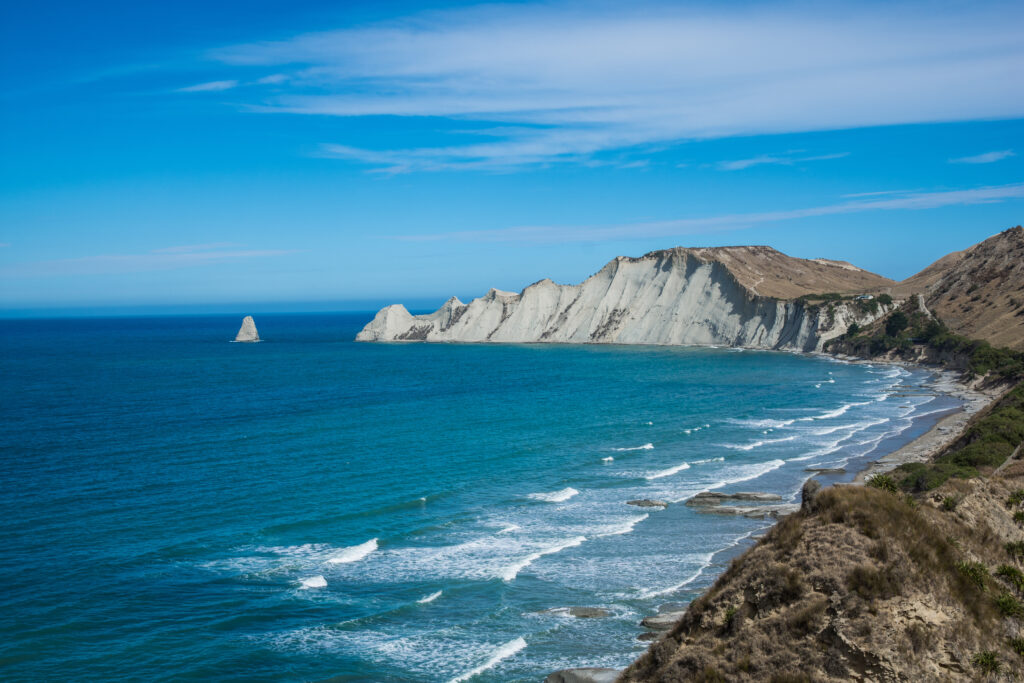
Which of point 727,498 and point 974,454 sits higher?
point 974,454

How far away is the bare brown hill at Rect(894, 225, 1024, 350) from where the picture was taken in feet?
270

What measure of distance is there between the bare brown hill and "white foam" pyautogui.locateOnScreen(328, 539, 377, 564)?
67306mm

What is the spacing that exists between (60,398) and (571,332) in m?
85.4

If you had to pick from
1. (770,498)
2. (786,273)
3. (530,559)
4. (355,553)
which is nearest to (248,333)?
(786,273)

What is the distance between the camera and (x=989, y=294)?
9400 cm

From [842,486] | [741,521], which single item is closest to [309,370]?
[741,521]

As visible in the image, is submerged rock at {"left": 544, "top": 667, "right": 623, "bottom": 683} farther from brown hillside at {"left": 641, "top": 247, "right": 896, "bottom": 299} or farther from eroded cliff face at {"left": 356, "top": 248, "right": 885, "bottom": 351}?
brown hillside at {"left": 641, "top": 247, "right": 896, "bottom": 299}

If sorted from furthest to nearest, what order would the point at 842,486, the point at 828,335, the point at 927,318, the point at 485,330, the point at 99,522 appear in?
the point at 485,330
the point at 828,335
the point at 927,318
the point at 99,522
the point at 842,486

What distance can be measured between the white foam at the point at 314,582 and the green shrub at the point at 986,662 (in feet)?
65.8

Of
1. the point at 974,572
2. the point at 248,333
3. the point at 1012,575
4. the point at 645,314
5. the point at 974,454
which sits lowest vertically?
the point at 974,454

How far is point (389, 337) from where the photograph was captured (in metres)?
158

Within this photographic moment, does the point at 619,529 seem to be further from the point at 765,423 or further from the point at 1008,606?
the point at 765,423

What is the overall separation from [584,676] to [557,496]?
18742mm

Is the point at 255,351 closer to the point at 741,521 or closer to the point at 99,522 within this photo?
the point at 99,522
